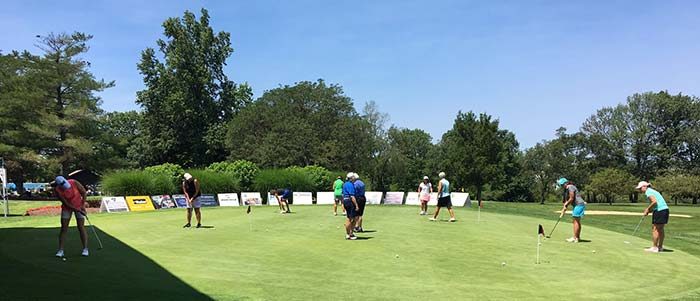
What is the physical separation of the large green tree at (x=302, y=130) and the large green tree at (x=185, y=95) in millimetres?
5909

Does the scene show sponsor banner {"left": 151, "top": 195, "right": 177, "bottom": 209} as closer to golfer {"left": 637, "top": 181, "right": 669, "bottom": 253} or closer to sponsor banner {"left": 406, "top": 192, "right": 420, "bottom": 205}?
sponsor banner {"left": 406, "top": 192, "right": 420, "bottom": 205}

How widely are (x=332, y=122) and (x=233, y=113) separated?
16.1 m

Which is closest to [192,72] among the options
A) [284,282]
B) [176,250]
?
[176,250]

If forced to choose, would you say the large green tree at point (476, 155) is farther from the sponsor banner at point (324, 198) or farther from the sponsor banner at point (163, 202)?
the sponsor banner at point (163, 202)

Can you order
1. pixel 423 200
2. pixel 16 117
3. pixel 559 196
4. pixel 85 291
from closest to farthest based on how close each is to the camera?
pixel 85 291
pixel 423 200
pixel 16 117
pixel 559 196

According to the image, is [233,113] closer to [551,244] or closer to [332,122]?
[332,122]

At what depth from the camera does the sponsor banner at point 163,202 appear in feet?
111

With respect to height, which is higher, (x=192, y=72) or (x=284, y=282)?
(x=192, y=72)

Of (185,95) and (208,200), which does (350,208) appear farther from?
(185,95)

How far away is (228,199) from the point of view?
127 feet

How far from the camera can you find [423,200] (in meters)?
26.6

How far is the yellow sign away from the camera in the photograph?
32062 mm

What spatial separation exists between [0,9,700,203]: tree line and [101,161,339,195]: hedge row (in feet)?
44.8

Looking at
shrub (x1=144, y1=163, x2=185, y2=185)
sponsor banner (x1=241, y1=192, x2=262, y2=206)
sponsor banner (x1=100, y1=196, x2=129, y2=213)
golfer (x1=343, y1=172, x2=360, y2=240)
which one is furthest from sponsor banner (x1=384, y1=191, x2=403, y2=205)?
golfer (x1=343, y1=172, x2=360, y2=240)
